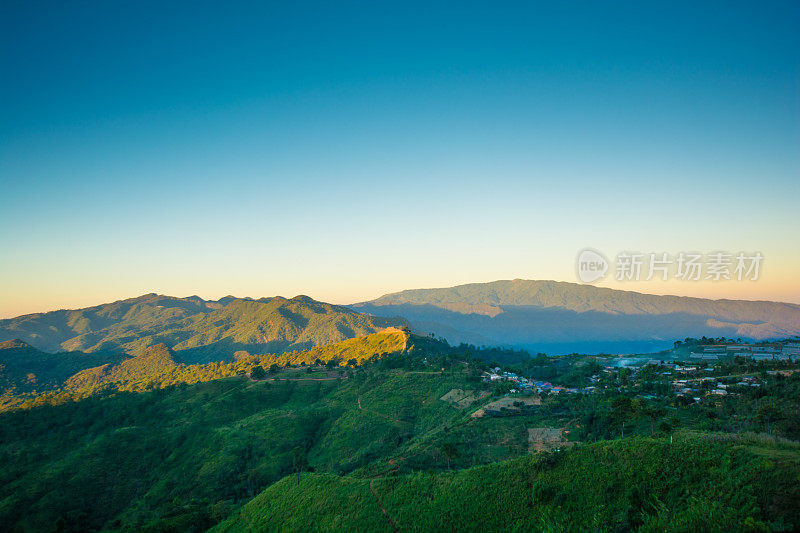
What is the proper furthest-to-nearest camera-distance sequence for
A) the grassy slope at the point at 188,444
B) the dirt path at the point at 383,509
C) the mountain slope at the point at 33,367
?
the mountain slope at the point at 33,367 → the grassy slope at the point at 188,444 → the dirt path at the point at 383,509

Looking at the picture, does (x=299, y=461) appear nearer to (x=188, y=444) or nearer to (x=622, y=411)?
(x=188, y=444)

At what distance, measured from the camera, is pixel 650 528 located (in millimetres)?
21125

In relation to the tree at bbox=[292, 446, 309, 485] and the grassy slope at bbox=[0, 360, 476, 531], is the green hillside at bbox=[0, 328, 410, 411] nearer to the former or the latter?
the grassy slope at bbox=[0, 360, 476, 531]

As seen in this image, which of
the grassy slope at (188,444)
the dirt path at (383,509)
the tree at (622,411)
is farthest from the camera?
the grassy slope at (188,444)

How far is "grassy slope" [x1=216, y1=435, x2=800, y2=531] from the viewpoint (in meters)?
21.3

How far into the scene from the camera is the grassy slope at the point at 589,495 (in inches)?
839

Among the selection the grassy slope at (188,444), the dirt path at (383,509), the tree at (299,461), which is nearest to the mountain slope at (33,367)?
the grassy slope at (188,444)

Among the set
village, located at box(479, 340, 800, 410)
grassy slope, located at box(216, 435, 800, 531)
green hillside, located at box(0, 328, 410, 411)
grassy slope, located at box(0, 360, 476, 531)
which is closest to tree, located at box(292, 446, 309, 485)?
grassy slope, located at box(0, 360, 476, 531)

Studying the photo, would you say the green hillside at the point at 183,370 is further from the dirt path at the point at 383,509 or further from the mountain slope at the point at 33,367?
the dirt path at the point at 383,509

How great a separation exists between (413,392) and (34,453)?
77584mm

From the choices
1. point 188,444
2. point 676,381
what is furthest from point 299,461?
point 676,381

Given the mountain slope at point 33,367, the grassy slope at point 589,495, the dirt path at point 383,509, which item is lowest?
the mountain slope at point 33,367

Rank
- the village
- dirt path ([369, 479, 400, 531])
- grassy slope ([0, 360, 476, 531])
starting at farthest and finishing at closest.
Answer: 1. the village
2. grassy slope ([0, 360, 476, 531])
3. dirt path ([369, 479, 400, 531])

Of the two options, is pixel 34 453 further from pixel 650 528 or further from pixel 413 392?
pixel 650 528
